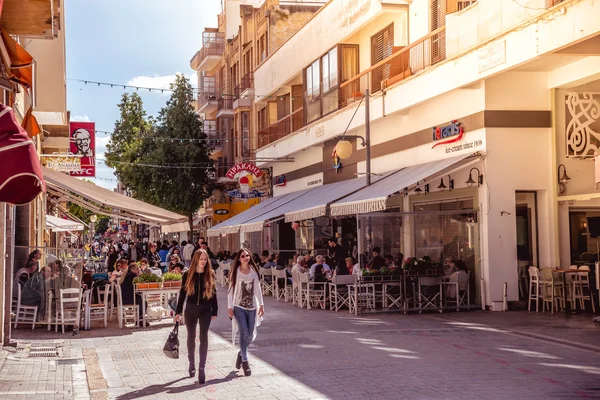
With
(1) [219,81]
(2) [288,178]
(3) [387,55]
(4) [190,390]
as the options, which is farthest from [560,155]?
(1) [219,81]

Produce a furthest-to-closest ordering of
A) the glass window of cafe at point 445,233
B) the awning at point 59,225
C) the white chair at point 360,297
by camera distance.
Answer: the awning at point 59,225
the glass window of cafe at point 445,233
the white chair at point 360,297

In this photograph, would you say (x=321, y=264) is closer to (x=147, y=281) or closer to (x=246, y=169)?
(x=147, y=281)

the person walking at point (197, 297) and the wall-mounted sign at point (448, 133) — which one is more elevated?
the wall-mounted sign at point (448, 133)

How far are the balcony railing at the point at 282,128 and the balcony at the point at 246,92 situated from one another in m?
6.78

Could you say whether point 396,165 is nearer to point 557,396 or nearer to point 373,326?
point 373,326

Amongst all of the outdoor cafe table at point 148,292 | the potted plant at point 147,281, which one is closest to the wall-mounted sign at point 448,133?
the outdoor cafe table at point 148,292

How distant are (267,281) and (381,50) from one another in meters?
8.04

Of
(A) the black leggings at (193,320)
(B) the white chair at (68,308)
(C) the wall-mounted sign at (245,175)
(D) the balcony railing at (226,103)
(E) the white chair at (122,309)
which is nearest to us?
(A) the black leggings at (193,320)

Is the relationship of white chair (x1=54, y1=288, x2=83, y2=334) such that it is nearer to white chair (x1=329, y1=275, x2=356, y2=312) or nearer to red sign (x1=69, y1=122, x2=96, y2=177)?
white chair (x1=329, y1=275, x2=356, y2=312)

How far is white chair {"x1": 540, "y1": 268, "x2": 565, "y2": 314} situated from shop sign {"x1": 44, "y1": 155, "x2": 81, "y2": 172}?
1564 centimetres

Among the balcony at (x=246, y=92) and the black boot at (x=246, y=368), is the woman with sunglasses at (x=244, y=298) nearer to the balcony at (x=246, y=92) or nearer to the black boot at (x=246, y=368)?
the black boot at (x=246, y=368)

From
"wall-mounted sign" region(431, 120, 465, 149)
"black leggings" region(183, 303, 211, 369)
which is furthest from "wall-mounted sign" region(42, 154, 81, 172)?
"black leggings" region(183, 303, 211, 369)

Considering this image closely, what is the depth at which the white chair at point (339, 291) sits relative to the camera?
66.9ft

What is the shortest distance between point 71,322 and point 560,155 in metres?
11.1
